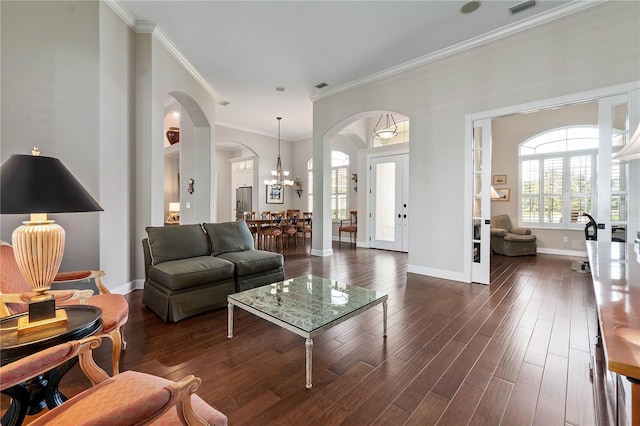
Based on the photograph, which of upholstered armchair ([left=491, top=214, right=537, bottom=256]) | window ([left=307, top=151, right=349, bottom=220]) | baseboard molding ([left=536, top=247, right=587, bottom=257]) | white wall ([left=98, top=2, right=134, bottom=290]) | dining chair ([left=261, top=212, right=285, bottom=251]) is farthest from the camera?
window ([left=307, top=151, right=349, bottom=220])

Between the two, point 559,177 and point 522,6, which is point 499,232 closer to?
point 559,177

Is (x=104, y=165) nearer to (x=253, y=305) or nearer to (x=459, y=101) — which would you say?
(x=253, y=305)

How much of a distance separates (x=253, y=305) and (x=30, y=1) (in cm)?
369

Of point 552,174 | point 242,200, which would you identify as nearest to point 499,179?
point 552,174

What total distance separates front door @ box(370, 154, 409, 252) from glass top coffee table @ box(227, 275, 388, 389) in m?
4.42

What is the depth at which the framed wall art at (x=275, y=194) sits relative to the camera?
9.74 meters

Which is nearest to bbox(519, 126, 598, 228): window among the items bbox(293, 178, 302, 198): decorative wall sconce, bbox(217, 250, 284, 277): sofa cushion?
bbox(293, 178, 302, 198): decorative wall sconce

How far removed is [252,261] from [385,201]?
464 cm

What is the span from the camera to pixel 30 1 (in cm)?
275

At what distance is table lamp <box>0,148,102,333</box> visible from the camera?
129cm

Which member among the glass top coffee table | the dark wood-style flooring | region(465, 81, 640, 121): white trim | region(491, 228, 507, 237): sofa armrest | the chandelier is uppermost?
region(465, 81, 640, 121): white trim

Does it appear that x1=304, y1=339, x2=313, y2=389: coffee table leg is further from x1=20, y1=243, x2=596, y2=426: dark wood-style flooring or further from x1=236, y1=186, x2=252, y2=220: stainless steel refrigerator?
x1=236, y1=186, x2=252, y2=220: stainless steel refrigerator

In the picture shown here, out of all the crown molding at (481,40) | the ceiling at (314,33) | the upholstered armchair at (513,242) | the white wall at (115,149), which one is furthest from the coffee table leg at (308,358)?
the upholstered armchair at (513,242)

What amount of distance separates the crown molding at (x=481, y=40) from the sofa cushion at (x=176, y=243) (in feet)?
13.2
